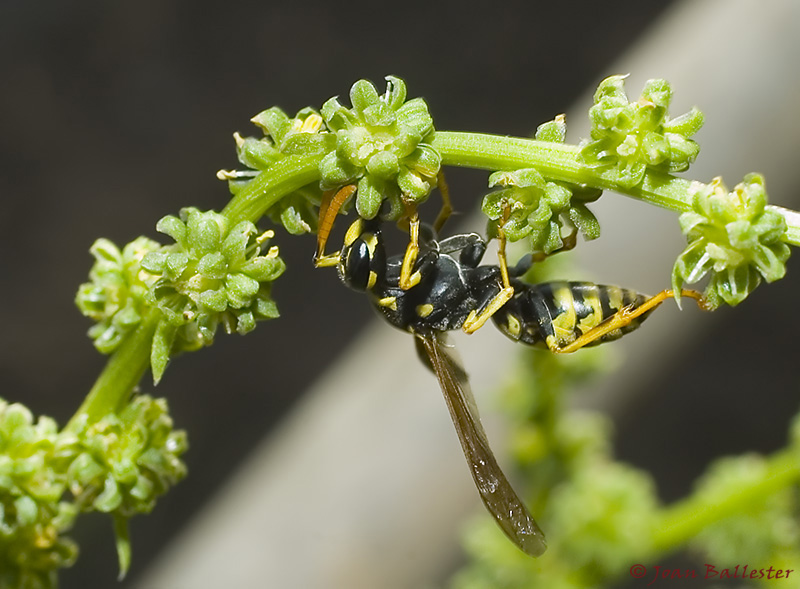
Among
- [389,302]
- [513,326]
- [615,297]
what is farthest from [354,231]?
[615,297]

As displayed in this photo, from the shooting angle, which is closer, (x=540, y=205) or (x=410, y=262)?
(x=540, y=205)

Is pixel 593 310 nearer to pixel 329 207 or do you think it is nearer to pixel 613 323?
pixel 613 323

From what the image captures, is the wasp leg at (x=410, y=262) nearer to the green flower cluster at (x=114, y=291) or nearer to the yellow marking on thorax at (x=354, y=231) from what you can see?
the yellow marking on thorax at (x=354, y=231)

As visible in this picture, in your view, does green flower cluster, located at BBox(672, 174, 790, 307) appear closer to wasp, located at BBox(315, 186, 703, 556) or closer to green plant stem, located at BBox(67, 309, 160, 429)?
wasp, located at BBox(315, 186, 703, 556)

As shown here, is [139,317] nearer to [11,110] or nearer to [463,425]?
[463,425]

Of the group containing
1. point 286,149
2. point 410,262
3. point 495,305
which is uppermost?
point 286,149

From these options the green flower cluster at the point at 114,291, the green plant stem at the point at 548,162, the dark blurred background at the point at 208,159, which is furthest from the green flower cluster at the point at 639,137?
the dark blurred background at the point at 208,159
